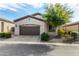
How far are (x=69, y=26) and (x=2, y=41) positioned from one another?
191 cm

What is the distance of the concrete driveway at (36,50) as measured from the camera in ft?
18.3

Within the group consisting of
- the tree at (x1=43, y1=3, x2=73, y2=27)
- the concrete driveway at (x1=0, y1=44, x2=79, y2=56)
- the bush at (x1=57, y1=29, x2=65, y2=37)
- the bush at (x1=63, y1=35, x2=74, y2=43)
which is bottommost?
the concrete driveway at (x1=0, y1=44, x2=79, y2=56)

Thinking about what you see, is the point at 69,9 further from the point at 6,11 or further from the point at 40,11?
the point at 6,11

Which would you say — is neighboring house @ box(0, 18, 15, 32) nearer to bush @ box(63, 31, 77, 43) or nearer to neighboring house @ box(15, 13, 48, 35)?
neighboring house @ box(15, 13, 48, 35)

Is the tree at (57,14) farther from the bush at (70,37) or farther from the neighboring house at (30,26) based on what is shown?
the bush at (70,37)

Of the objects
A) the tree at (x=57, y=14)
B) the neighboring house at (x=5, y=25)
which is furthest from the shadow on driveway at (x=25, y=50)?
the tree at (x=57, y=14)

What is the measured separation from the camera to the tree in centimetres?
594

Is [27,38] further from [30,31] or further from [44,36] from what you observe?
[44,36]

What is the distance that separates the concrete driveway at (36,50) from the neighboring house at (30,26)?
41cm

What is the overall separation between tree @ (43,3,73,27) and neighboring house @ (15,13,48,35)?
0.26m

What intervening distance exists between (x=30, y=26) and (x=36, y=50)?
33.7 inches

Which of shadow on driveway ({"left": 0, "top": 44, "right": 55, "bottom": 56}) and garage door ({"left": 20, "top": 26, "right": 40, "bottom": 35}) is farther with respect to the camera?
garage door ({"left": 20, "top": 26, "right": 40, "bottom": 35})

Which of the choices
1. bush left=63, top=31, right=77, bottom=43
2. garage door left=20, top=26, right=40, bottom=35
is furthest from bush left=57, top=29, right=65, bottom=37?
garage door left=20, top=26, right=40, bottom=35

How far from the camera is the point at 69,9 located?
582cm
